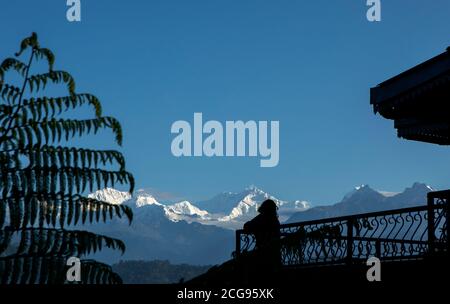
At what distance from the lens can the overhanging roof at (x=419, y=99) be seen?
47.0ft

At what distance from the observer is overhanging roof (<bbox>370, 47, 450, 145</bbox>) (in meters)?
14.3

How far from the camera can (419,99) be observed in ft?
49.8

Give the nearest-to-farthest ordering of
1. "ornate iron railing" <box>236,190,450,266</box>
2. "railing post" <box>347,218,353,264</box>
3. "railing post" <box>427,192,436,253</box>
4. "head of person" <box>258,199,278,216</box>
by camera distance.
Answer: "ornate iron railing" <box>236,190,450,266</box>, "railing post" <box>427,192,436,253</box>, "head of person" <box>258,199,278,216</box>, "railing post" <box>347,218,353,264</box>

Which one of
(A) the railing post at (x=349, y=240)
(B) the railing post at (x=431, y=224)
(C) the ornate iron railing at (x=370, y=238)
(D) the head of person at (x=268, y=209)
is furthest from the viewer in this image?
(A) the railing post at (x=349, y=240)

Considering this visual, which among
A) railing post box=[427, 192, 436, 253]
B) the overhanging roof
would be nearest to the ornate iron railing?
railing post box=[427, 192, 436, 253]

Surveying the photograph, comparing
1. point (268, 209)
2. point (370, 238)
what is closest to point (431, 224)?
point (370, 238)

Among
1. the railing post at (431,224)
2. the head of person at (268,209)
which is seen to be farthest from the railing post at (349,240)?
the head of person at (268,209)

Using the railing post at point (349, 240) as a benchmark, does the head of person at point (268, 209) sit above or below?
above

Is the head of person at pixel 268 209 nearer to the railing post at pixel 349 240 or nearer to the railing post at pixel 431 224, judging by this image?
the railing post at pixel 349 240

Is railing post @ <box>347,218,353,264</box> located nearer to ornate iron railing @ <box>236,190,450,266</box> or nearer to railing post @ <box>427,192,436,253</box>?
ornate iron railing @ <box>236,190,450,266</box>

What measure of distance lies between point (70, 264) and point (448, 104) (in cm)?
1166

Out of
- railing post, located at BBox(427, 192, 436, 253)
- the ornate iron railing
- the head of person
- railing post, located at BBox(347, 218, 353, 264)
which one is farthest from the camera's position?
railing post, located at BBox(347, 218, 353, 264)
